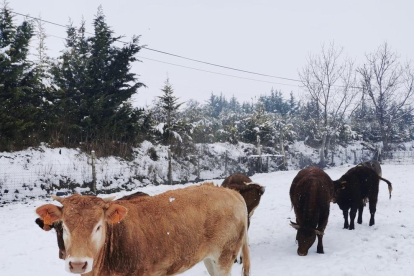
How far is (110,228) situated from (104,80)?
17.2 metres

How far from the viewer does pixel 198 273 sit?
17.5 feet

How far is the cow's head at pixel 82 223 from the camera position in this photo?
250 centimetres

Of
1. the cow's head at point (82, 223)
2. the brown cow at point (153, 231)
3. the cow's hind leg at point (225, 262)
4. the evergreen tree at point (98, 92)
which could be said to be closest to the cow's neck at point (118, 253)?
the brown cow at point (153, 231)

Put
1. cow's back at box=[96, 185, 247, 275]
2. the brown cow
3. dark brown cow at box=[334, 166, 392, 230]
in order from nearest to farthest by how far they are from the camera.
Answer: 1. the brown cow
2. cow's back at box=[96, 185, 247, 275]
3. dark brown cow at box=[334, 166, 392, 230]

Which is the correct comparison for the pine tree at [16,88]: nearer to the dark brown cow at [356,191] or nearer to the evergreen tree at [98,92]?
the evergreen tree at [98,92]

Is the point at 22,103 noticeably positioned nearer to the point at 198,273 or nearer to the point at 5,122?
the point at 5,122

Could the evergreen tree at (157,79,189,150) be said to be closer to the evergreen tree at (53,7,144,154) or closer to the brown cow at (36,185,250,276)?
the evergreen tree at (53,7,144,154)

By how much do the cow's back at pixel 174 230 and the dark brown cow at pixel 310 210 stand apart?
2.49m

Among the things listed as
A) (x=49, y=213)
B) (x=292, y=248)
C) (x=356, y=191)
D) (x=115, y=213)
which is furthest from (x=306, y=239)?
(x=49, y=213)

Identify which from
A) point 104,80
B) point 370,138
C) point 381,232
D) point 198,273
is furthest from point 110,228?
point 370,138

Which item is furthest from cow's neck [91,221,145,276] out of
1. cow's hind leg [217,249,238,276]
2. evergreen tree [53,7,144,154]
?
evergreen tree [53,7,144,154]

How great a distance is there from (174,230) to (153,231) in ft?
0.83

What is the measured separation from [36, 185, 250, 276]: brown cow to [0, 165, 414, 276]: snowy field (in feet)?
6.16

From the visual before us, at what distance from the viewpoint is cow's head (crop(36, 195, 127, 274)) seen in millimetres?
2500
